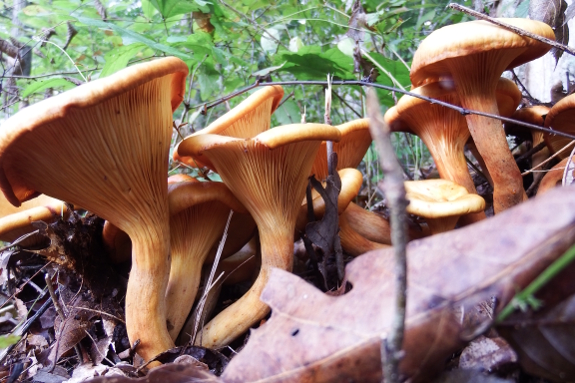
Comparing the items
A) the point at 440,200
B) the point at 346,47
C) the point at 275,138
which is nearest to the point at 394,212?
the point at 275,138

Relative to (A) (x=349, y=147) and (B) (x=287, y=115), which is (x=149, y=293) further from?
(B) (x=287, y=115)

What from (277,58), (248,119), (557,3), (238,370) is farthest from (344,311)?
(277,58)

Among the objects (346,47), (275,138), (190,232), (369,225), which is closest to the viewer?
(275,138)

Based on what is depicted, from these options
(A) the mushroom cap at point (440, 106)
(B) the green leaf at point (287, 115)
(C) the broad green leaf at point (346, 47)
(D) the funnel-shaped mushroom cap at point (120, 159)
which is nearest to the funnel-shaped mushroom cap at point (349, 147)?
(A) the mushroom cap at point (440, 106)

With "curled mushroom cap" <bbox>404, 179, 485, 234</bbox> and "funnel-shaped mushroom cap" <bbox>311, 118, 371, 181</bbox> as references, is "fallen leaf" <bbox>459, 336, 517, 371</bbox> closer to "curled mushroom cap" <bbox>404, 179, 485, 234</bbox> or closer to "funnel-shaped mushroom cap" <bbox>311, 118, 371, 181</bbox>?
"curled mushroom cap" <bbox>404, 179, 485, 234</bbox>

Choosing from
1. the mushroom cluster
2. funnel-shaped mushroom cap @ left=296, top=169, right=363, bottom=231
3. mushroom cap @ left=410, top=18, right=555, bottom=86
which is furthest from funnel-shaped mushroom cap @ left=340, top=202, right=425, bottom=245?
mushroom cap @ left=410, top=18, right=555, bottom=86

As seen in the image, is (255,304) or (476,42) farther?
(255,304)
